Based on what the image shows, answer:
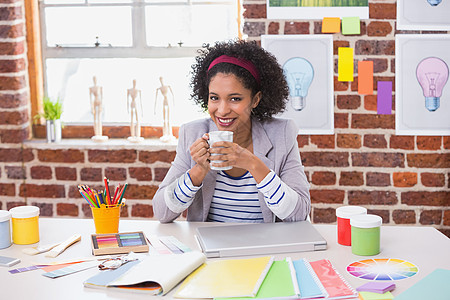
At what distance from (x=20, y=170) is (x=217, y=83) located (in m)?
1.58

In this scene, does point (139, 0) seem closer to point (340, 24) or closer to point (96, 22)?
point (96, 22)

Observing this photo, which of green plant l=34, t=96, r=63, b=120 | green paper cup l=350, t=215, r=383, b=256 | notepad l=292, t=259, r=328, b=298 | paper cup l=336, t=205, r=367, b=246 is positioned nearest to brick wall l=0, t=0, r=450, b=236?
green plant l=34, t=96, r=63, b=120

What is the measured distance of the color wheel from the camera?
1.50 meters

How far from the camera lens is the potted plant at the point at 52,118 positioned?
3.24 meters

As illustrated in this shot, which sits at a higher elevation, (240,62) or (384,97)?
(240,62)

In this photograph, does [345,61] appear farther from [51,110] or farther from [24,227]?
[24,227]

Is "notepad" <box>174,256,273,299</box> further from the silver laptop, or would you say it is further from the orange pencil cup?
the orange pencil cup

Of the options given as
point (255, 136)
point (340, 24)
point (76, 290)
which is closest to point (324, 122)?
point (340, 24)

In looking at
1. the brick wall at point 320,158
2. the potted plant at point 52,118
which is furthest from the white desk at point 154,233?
the potted plant at point 52,118

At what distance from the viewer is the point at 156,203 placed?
2.05 meters

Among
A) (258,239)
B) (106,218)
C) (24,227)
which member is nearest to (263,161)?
(258,239)

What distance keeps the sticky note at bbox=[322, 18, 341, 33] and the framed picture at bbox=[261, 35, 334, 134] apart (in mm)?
37

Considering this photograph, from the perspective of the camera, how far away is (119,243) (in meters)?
1.75

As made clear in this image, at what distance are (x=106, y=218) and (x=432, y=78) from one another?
73.9 inches
